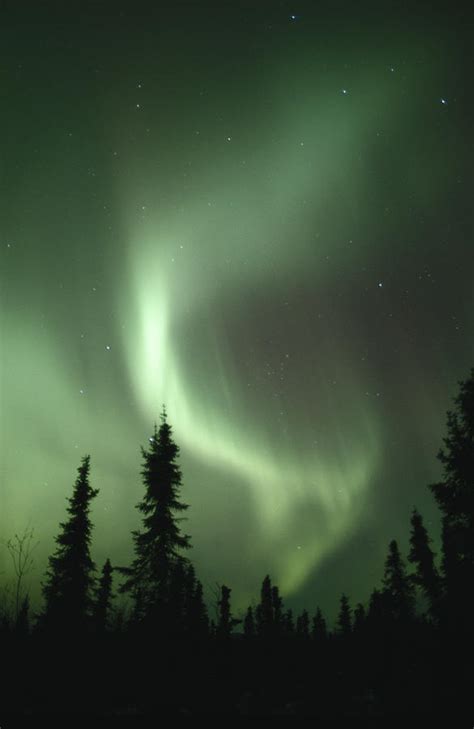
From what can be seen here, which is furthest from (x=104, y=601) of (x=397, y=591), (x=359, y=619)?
(x=359, y=619)

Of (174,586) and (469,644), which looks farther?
(174,586)

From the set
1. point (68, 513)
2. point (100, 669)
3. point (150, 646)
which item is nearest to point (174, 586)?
point (150, 646)

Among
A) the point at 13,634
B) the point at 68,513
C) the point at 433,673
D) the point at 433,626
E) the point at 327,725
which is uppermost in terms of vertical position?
the point at 68,513

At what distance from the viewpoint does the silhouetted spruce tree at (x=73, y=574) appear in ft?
91.6

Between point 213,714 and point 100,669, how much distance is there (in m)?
11.5

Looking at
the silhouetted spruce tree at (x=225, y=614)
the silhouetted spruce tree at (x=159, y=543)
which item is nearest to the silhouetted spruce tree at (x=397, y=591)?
the silhouetted spruce tree at (x=225, y=614)

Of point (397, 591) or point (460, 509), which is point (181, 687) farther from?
point (397, 591)

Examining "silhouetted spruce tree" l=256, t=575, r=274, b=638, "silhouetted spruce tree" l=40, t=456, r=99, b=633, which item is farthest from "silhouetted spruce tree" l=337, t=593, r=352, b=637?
"silhouetted spruce tree" l=40, t=456, r=99, b=633

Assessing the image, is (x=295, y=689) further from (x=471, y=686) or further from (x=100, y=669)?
(x=471, y=686)

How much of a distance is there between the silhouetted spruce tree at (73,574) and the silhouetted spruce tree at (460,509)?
2100 centimetres

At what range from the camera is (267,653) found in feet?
131

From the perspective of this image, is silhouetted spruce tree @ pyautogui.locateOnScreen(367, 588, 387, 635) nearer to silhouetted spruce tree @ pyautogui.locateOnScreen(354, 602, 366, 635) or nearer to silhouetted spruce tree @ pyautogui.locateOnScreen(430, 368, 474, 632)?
silhouetted spruce tree @ pyautogui.locateOnScreen(354, 602, 366, 635)

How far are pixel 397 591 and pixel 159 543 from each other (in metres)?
30.2

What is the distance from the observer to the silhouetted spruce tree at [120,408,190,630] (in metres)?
24.1
